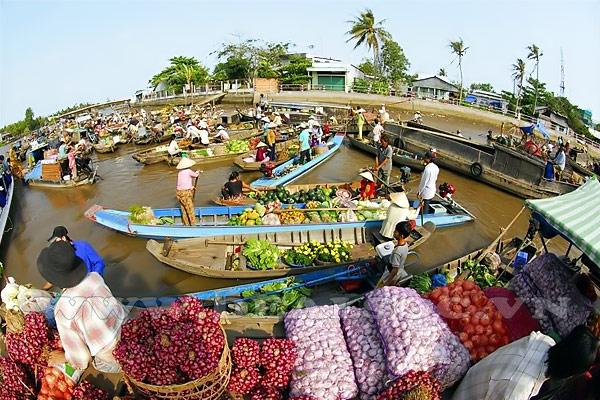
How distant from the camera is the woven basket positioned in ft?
8.18

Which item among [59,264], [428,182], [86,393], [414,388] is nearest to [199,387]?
[86,393]

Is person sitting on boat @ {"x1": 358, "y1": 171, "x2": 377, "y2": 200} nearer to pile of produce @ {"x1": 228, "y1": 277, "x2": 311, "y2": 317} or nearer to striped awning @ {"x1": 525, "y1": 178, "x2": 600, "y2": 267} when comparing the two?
pile of produce @ {"x1": 228, "y1": 277, "x2": 311, "y2": 317}

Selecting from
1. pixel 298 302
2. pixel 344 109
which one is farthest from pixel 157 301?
pixel 344 109

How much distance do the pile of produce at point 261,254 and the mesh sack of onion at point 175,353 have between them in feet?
16.0

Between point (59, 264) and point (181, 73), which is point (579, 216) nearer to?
point (59, 264)

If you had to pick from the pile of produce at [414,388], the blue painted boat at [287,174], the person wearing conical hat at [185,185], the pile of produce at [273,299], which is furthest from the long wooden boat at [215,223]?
the pile of produce at [414,388]

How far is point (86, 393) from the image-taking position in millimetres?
2881

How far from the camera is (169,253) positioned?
26.4 ft

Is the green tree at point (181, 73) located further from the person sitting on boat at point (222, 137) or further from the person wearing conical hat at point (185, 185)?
the person wearing conical hat at point (185, 185)

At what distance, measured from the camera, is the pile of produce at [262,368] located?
2.99 m

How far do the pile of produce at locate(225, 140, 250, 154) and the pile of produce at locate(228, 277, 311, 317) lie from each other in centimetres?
1152

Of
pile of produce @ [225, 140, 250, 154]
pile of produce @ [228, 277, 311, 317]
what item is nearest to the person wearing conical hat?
pile of produce @ [228, 277, 311, 317]

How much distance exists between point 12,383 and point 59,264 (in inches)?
41.5

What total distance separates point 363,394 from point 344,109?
2582 centimetres
